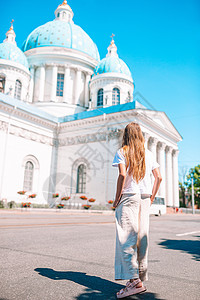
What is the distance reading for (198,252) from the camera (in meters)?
5.35

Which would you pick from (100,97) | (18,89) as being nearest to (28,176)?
(18,89)

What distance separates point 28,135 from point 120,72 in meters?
15.2

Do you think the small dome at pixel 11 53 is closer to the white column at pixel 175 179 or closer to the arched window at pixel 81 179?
the arched window at pixel 81 179

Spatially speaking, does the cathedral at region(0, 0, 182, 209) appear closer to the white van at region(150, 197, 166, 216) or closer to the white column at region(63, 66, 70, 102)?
the white column at region(63, 66, 70, 102)

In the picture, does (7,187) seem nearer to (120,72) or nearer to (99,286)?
(120,72)

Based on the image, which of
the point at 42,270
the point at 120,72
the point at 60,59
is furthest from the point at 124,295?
A: the point at 60,59

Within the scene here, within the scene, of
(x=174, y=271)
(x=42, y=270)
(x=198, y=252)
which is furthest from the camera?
(x=198, y=252)

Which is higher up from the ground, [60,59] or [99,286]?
[60,59]

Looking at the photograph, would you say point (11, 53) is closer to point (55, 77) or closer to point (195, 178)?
point (55, 77)

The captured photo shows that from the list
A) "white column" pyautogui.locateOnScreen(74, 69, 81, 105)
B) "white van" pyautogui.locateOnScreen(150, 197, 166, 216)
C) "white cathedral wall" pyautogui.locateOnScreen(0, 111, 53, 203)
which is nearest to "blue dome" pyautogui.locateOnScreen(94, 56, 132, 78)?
"white column" pyautogui.locateOnScreen(74, 69, 81, 105)

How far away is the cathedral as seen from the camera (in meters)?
27.6

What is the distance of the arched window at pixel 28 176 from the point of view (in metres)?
29.2

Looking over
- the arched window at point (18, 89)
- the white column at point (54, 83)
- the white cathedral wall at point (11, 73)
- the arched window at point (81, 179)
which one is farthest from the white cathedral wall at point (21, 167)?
the white column at point (54, 83)

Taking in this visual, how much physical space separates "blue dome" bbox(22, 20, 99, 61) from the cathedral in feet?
0.48
